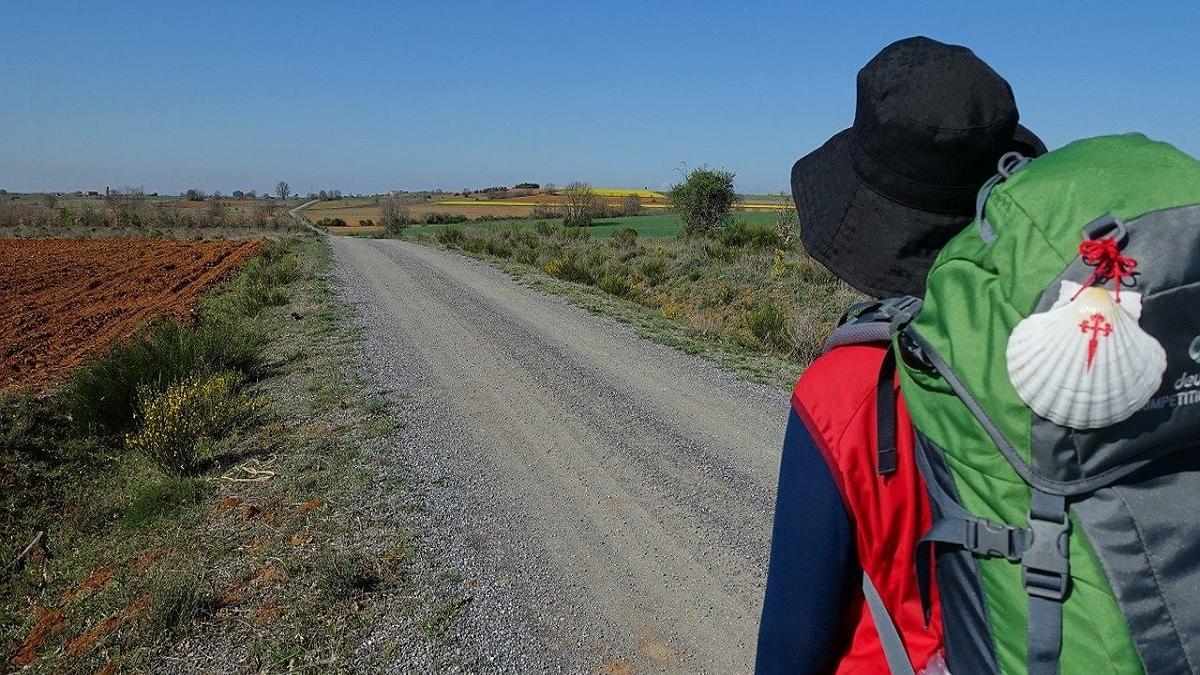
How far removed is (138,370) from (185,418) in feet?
8.91

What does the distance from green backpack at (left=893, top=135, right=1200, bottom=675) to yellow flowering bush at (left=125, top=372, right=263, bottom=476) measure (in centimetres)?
637

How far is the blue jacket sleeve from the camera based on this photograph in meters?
1.11

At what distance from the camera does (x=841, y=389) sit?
111 centimetres

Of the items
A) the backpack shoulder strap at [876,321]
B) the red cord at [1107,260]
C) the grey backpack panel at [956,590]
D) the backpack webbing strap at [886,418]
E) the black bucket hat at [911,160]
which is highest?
the black bucket hat at [911,160]

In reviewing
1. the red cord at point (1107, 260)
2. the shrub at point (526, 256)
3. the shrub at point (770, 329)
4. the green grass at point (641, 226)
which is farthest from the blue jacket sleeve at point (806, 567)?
the green grass at point (641, 226)

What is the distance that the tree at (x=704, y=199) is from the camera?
32938 mm

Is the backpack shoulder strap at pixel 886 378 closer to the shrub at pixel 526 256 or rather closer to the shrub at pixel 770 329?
the shrub at pixel 770 329

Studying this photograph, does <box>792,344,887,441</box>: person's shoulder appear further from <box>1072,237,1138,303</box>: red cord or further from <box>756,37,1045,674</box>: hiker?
<box>1072,237,1138,303</box>: red cord

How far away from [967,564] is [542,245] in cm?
2691

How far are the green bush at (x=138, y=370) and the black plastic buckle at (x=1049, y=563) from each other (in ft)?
27.5

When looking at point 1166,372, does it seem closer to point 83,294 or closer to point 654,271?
point 654,271

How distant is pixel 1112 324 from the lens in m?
0.82

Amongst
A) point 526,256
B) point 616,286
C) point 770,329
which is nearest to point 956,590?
point 770,329

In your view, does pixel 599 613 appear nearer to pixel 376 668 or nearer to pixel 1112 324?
pixel 376 668
